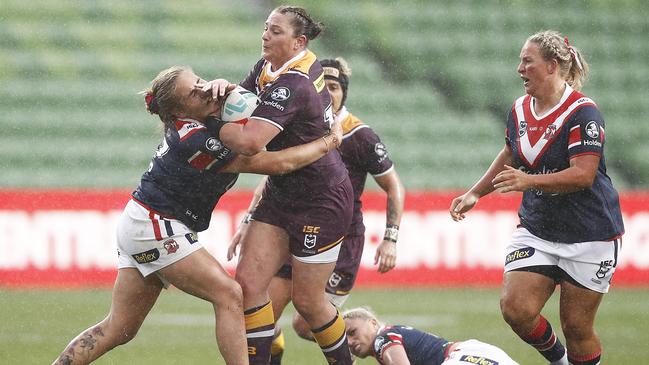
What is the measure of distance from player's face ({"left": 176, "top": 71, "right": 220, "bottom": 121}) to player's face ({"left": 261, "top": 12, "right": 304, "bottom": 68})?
446 millimetres

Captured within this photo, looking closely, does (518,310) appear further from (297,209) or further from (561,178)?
(297,209)

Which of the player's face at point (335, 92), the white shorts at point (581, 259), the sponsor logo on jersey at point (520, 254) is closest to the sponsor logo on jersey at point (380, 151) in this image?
the player's face at point (335, 92)

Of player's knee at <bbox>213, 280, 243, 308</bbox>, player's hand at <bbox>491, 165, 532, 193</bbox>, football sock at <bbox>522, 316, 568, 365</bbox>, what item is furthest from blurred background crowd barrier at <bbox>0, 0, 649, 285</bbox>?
player's hand at <bbox>491, 165, 532, 193</bbox>

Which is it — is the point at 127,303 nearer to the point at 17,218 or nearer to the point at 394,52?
the point at 17,218

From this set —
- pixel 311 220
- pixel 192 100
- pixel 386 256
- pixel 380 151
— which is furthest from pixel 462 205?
pixel 192 100

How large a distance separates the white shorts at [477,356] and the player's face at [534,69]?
1488 millimetres

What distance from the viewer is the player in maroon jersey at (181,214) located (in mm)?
5371

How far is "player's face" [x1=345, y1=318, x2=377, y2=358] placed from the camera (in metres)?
6.21

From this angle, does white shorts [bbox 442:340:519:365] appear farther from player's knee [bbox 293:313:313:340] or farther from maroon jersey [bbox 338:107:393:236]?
maroon jersey [bbox 338:107:393:236]

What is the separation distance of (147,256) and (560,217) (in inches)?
92.2

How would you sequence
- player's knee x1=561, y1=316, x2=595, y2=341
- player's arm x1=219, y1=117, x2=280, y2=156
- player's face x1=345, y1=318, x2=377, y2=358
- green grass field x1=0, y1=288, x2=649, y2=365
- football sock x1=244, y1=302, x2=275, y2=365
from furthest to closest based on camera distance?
green grass field x1=0, y1=288, x2=649, y2=365 < player's face x1=345, y1=318, x2=377, y2=358 < player's knee x1=561, y1=316, x2=595, y2=341 < football sock x1=244, y1=302, x2=275, y2=365 < player's arm x1=219, y1=117, x2=280, y2=156

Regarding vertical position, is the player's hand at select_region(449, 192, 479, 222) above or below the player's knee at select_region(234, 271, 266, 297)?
above

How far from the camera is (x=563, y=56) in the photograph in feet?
19.0

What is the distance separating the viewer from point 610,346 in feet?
26.7
